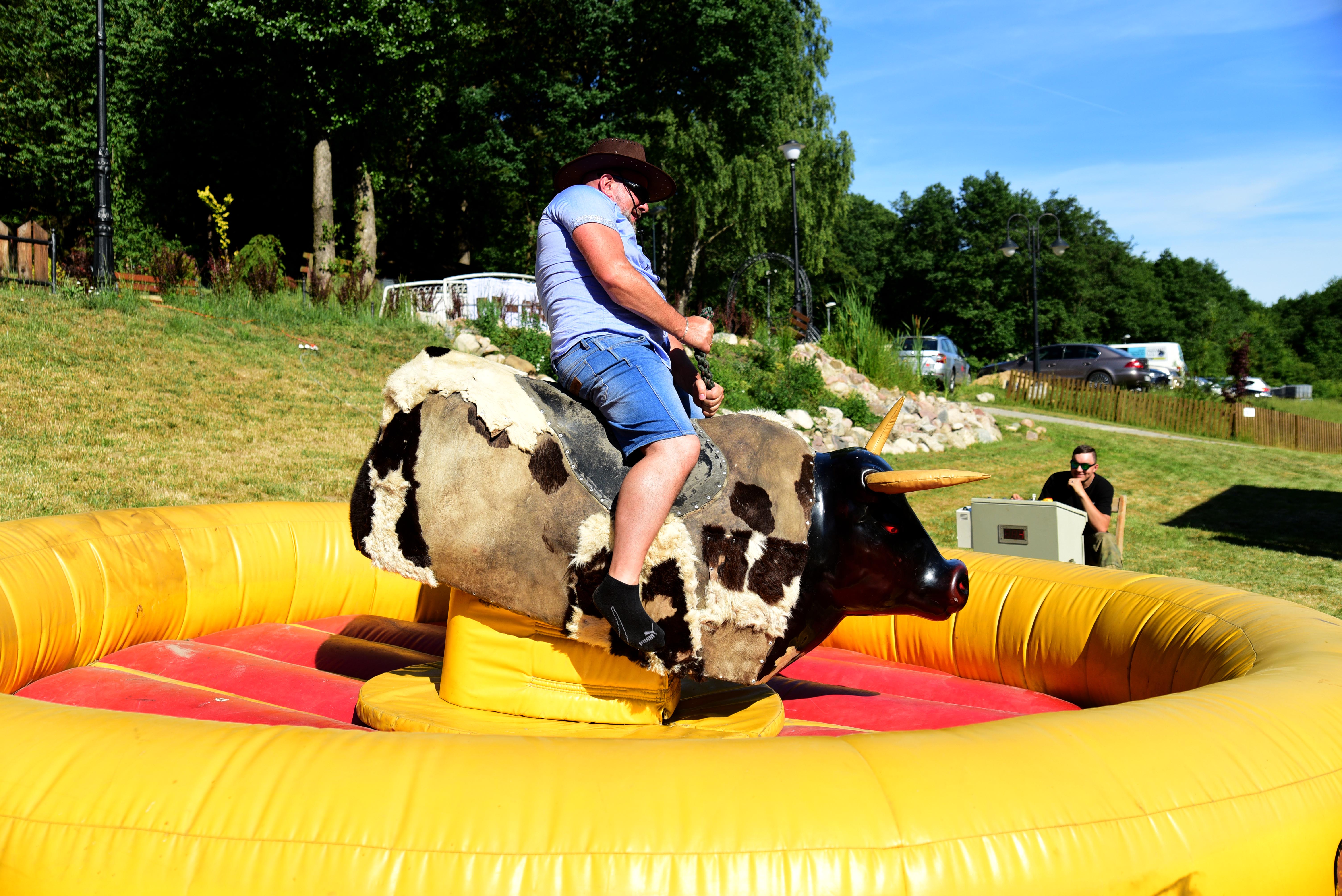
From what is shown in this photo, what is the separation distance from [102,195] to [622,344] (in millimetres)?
15312

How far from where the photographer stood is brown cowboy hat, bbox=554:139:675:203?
3.26 m

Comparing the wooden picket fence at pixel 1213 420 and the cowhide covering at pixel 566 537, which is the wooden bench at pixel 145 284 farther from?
the wooden picket fence at pixel 1213 420

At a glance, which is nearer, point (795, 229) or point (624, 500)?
point (624, 500)

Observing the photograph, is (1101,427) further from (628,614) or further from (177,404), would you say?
(628,614)

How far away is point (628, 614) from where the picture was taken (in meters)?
2.86

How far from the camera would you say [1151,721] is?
231 centimetres

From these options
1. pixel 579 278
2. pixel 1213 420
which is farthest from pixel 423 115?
pixel 579 278

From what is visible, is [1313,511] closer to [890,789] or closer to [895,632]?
[895,632]

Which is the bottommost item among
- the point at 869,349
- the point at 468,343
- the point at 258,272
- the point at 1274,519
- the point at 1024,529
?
the point at 1274,519

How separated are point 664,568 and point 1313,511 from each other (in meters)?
13.7

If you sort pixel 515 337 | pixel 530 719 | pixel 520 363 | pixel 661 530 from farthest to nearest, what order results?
1. pixel 515 337
2. pixel 520 363
3. pixel 530 719
4. pixel 661 530

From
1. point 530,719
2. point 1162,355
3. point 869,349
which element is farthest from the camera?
point 1162,355

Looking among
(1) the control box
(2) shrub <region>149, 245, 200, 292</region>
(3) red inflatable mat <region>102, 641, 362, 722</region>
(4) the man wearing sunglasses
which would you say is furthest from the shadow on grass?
(2) shrub <region>149, 245, 200, 292</region>

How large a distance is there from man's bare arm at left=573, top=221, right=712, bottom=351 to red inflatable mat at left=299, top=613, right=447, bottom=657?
7.74 feet
